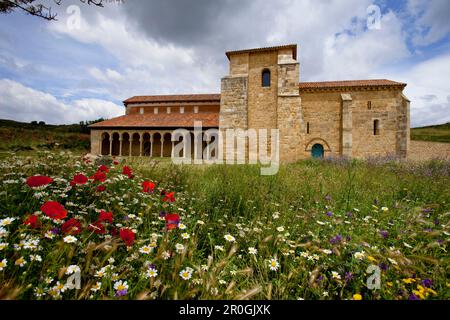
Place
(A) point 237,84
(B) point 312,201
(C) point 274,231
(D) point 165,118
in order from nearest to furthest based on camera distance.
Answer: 1. (C) point 274,231
2. (B) point 312,201
3. (A) point 237,84
4. (D) point 165,118

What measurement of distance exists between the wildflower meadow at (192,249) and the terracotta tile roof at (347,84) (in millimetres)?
17968

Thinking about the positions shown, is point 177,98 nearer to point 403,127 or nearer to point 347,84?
point 347,84

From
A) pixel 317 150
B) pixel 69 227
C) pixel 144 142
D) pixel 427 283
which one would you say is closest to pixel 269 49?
pixel 317 150

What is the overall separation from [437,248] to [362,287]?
41.8 inches

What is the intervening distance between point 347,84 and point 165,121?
18747mm

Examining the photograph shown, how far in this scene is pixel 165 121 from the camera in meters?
24.1

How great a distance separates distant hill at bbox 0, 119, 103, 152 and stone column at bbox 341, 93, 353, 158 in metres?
19.5

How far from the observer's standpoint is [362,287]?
1.59 meters

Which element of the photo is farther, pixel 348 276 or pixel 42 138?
pixel 42 138

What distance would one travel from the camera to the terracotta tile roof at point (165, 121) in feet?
74.4
